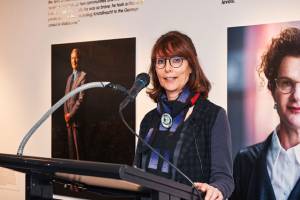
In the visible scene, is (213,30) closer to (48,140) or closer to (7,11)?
(48,140)

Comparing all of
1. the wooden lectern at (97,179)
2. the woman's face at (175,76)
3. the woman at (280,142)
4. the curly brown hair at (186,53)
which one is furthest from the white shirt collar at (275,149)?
the wooden lectern at (97,179)

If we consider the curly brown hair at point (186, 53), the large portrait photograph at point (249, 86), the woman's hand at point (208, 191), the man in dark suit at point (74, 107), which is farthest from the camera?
the man in dark suit at point (74, 107)

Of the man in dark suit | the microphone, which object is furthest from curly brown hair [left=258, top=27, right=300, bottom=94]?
the man in dark suit

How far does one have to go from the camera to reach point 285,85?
2408 millimetres

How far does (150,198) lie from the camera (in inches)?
42.7

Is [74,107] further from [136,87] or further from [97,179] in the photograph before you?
[97,179]

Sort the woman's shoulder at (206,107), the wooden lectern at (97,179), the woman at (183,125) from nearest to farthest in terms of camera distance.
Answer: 1. the wooden lectern at (97,179)
2. the woman at (183,125)
3. the woman's shoulder at (206,107)

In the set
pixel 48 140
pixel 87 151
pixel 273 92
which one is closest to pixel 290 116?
pixel 273 92

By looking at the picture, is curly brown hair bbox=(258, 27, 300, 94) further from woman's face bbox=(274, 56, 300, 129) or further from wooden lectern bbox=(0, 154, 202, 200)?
wooden lectern bbox=(0, 154, 202, 200)

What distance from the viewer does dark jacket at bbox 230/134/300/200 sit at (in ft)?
8.20

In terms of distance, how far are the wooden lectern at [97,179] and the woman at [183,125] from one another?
454 mm

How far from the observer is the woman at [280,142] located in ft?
→ 7.81

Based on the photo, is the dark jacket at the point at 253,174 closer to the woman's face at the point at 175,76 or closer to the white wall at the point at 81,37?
the white wall at the point at 81,37

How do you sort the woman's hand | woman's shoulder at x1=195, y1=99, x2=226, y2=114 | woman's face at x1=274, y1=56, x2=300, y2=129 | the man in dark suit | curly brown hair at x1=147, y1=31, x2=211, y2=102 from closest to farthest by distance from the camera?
the woman's hand, woman's shoulder at x1=195, y1=99, x2=226, y2=114, curly brown hair at x1=147, y1=31, x2=211, y2=102, woman's face at x1=274, y1=56, x2=300, y2=129, the man in dark suit
